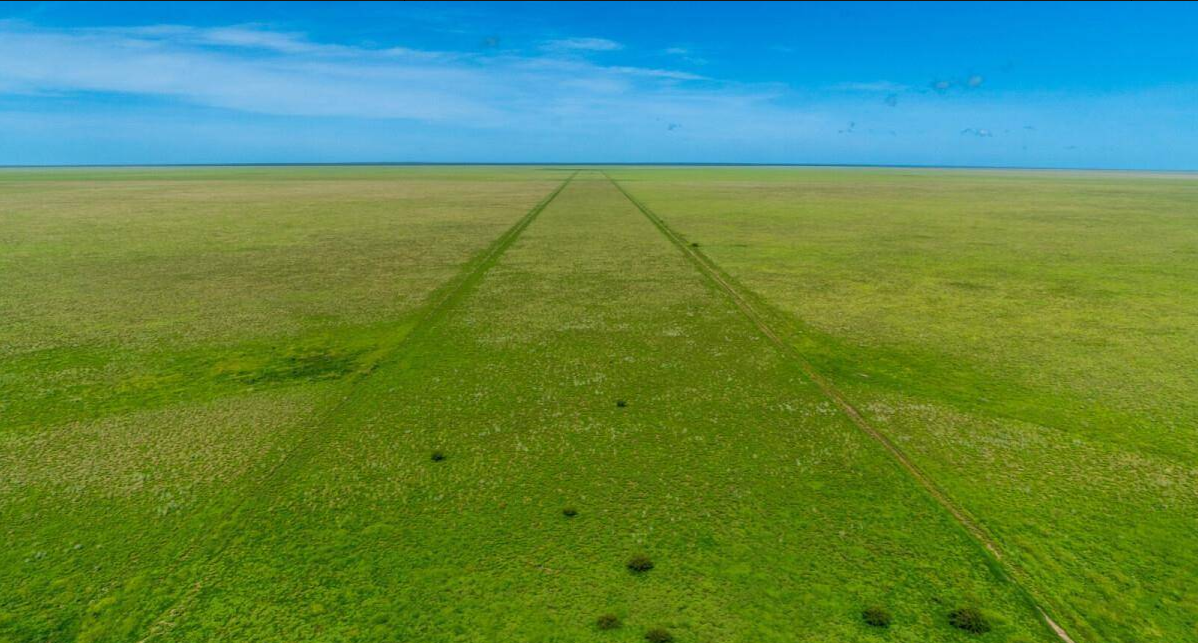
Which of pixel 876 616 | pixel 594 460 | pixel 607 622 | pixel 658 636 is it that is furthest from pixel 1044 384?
pixel 607 622

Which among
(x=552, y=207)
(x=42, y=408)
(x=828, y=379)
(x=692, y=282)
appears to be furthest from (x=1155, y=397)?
(x=552, y=207)

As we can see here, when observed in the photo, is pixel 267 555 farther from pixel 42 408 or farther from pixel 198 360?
pixel 198 360

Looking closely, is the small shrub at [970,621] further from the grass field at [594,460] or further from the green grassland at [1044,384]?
the green grassland at [1044,384]

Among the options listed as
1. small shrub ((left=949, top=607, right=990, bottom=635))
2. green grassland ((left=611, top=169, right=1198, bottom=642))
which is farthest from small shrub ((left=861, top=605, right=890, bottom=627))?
green grassland ((left=611, top=169, right=1198, bottom=642))

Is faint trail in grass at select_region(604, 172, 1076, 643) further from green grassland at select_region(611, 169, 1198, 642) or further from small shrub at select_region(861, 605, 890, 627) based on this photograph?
small shrub at select_region(861, 605, 890, 627)

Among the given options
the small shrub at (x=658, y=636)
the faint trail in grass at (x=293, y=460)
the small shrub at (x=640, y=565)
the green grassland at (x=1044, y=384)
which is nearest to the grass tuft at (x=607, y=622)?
the small shrub at (x=658, y=636)
